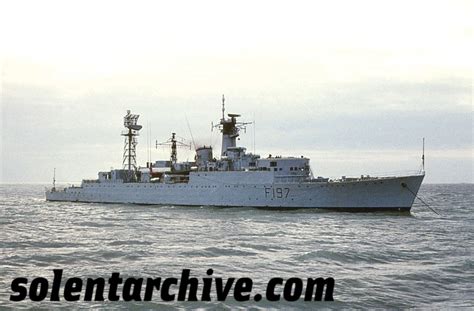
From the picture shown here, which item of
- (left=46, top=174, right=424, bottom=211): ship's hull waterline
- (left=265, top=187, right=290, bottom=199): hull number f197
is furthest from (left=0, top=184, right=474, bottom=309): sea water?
(left=265, top=187, right=290, bottom=199): hull number f197

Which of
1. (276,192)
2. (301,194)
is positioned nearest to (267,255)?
(301,194)

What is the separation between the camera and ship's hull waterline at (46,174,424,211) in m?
38.2

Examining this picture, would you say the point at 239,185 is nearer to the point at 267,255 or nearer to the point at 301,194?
the point at 301,194

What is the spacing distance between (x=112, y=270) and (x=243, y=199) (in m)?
26.9

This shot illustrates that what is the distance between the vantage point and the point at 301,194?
40.2 metres

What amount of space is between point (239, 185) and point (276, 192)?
3838mm

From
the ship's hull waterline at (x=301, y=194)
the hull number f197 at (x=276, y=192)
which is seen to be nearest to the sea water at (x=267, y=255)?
the ship's hull waterline at (x=301, y=194)

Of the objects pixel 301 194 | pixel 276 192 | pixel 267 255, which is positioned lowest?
pixel 267 255

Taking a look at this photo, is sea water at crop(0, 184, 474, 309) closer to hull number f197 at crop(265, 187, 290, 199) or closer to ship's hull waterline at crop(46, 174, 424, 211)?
ship's hull waterline at crop(46, 174, 424, 211)

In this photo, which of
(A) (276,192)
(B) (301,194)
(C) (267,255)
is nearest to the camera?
(C) (267,255)

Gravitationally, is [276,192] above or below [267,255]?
above

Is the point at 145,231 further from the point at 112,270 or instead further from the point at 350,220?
the point at 350,220

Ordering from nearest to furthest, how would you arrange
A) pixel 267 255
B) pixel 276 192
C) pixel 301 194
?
1. pixel 267 255
2. pixel 301 194
3. pixel 276 192

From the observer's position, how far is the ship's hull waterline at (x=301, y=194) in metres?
38.2
